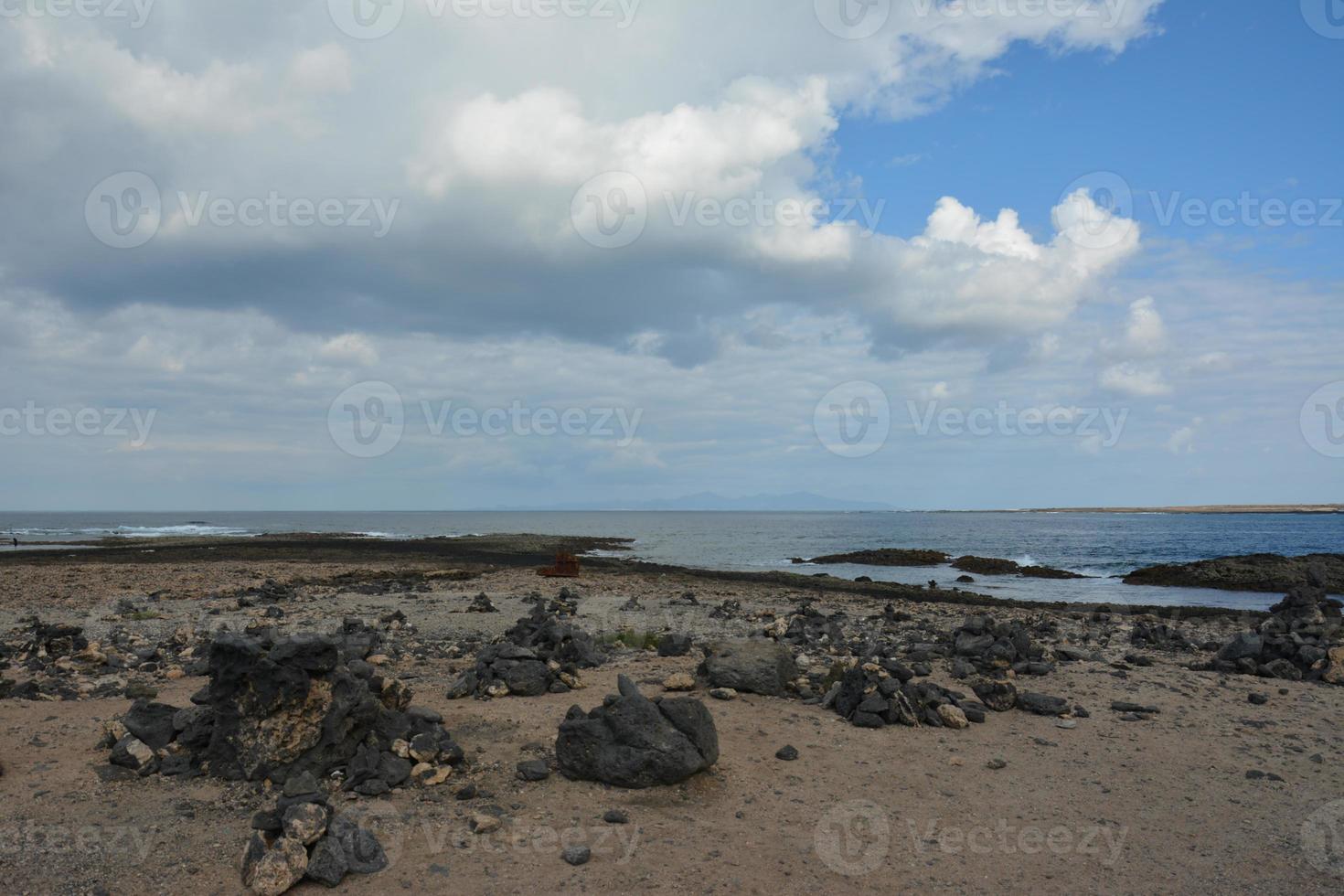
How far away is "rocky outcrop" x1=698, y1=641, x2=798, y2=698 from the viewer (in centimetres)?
1114

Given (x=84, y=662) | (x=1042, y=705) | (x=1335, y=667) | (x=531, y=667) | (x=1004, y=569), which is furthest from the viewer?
(x=1004, y=569)

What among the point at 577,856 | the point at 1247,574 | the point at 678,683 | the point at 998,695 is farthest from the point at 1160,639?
the point at 1247,574

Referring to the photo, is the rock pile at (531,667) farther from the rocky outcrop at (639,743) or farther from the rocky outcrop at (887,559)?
the rocky outcrop at (887,559)

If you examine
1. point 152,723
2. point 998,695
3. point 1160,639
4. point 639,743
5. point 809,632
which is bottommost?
point 1160,639

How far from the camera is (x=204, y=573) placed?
31.9 m

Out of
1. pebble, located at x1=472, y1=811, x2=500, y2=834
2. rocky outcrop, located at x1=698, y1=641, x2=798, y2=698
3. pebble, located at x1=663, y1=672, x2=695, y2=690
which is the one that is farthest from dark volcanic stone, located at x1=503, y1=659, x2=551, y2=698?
pebble, located at x1=472, y1=811, x2=500, y2=834

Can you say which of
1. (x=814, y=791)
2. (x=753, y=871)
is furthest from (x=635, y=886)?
(x=814, y=791)

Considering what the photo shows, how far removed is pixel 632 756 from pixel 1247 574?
44587 mm

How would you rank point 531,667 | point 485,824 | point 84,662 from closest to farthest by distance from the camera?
point 485,824 → point 531,667 → point 84,662

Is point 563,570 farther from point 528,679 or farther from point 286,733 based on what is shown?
point 286,733

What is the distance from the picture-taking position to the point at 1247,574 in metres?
39.8

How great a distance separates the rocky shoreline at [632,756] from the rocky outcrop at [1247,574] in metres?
28.1

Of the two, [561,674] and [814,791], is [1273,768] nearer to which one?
[814,791]

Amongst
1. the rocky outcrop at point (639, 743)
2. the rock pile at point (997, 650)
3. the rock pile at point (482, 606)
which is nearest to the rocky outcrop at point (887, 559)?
the rock pile at point (482, 606)
